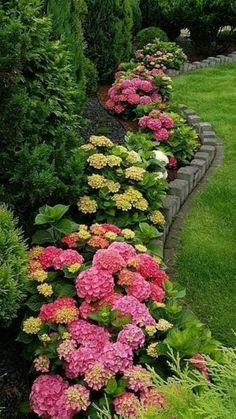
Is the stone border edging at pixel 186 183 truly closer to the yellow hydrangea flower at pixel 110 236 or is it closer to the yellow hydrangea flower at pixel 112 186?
the yellow hydrangea flower at pixel 112 186

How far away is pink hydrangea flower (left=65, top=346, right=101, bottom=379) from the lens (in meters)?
2.66

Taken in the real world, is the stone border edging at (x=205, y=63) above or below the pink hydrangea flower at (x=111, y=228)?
below

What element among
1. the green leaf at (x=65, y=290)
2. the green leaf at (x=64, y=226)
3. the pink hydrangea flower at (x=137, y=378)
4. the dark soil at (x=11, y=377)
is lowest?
the dark soil at (x=11, y=377)

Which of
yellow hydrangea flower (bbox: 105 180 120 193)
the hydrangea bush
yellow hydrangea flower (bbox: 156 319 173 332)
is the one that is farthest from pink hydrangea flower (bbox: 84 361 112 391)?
yellow hydrangea flower (bbox: 105 180 120 193)

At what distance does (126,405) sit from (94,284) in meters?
0.68

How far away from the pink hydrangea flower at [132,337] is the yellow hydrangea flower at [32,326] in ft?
1.35

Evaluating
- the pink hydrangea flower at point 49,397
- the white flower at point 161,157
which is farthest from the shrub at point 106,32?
the pink hydrangea flower at point 49,397

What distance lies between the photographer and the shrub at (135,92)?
6789mm

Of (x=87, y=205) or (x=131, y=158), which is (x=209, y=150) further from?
(x=87, y=205)

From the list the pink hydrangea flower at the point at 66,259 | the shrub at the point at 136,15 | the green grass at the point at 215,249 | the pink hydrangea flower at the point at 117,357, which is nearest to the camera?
the pink hydrangea flower at the point at 117,357

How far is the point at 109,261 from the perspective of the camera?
312 cm

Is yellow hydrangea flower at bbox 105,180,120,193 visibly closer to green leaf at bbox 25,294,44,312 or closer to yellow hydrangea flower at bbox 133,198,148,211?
yellow hydrangea flower at bbox 133,198,148,211

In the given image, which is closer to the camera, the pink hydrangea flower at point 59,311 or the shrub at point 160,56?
the pink hydrangea flower at point 59,311

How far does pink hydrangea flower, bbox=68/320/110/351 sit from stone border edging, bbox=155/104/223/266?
4.72 feet
